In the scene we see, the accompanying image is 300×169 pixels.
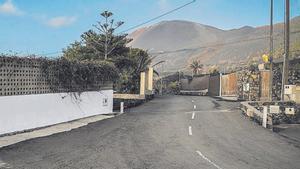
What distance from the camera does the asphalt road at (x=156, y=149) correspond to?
30.7 feet

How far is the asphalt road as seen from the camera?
9.36 meters

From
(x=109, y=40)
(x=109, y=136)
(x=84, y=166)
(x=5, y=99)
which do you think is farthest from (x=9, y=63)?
(x=109, y=40)

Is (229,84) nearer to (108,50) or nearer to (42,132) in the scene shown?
(108,50)

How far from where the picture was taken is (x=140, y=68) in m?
51.5

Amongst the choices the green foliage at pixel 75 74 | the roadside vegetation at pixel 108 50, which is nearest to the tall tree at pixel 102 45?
the roadside vegetation at pixel 108 50

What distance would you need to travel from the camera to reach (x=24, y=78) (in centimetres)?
1584

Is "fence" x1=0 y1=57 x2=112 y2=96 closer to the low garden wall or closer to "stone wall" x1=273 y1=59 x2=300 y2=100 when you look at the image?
the low garden wall

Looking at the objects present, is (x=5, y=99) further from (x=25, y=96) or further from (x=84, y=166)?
(x=84, y=166)

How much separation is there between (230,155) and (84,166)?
435 cm

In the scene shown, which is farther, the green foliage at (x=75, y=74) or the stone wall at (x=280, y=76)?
the stone wall at (x=280, y=76)

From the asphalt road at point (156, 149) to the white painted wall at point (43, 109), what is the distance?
197 centimetres

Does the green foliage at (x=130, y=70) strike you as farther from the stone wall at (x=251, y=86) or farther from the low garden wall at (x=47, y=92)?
the low garden wall at (x=47, y=92)

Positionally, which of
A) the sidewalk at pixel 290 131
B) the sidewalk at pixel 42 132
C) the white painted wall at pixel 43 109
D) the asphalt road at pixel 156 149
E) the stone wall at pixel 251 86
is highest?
the stone wall at pixel 251 86

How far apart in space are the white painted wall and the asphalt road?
6.45 feet
